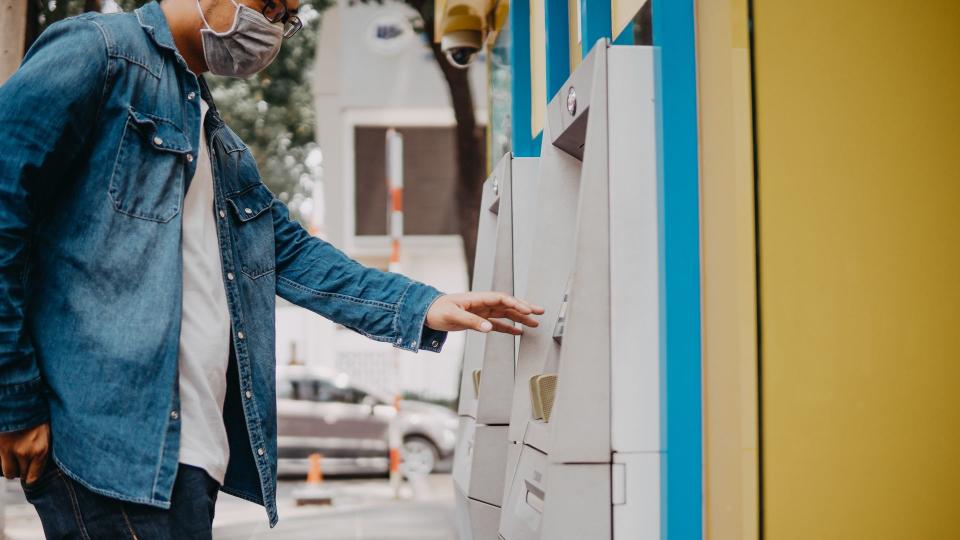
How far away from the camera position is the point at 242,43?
193 cm

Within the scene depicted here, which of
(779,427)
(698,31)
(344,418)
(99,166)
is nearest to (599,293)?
(779,427)

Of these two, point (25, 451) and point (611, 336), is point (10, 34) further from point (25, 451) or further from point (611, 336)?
point (611, 336)

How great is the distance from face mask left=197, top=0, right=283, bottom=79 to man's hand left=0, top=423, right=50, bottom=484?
0.81 metres

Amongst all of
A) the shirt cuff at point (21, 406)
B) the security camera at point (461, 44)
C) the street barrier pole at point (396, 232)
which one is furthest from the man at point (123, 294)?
the street barrier pole at point (396, 232)

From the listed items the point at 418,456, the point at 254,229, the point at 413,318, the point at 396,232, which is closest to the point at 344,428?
the point at 418,456

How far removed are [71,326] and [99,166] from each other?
11.0 inches

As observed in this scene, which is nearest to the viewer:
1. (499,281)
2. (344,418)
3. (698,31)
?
(698,31)

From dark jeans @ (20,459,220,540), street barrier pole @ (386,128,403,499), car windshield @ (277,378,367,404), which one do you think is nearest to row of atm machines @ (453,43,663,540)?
dark jeans @ (20,459,220,540)

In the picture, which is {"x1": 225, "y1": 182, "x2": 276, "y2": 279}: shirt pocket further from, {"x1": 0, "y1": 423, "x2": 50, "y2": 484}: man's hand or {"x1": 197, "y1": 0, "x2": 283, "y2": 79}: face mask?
{"x1": 0, "y1": 423, "x2": 50, "y2": 484}: man's hand

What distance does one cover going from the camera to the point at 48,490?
1.53 metres

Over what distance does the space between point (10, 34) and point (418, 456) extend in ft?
22.8

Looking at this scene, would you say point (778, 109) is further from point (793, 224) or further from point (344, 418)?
point (344, 418)

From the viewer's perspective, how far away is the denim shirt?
4.84ft

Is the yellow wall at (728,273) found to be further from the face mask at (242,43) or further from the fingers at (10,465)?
the fingers at (10,465)
